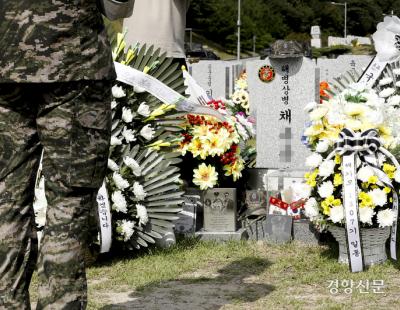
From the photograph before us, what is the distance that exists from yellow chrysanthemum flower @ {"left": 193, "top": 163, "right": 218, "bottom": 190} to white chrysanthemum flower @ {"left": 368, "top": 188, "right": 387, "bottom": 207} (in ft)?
4.58

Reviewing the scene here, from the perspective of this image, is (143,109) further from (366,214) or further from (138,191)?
(366,214)

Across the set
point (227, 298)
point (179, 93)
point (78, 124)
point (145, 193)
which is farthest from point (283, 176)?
point (78, 124)

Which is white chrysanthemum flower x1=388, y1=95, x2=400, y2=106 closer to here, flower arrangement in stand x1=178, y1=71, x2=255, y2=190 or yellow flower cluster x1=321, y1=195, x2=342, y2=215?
flower arrangement in stand x1=178, y1=71, x2=255, y2=190

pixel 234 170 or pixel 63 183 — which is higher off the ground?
pixel 234 170

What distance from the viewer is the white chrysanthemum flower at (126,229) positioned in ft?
17.0

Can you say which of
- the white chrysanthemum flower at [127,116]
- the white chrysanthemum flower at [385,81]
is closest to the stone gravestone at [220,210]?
the white chrysanthemum flower at [127,116]

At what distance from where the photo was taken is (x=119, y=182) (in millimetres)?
5250

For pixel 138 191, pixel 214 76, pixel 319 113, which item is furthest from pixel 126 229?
pixel 214 76

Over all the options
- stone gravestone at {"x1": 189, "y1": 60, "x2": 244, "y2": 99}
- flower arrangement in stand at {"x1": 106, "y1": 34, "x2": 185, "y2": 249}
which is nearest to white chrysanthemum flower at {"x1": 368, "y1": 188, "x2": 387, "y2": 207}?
flower arrangement in stand at {"x1": 106, "y1": 34, "x2": 185, "y2": 249}

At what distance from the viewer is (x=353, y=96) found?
214 inches

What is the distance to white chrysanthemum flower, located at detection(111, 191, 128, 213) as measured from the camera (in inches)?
205

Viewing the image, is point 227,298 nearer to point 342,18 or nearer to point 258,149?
point 258,149

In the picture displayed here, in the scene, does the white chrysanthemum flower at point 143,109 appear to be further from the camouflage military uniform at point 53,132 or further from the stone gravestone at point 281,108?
the camouflage military uniform at point 53,132

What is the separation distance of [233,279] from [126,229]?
0.82 meters
